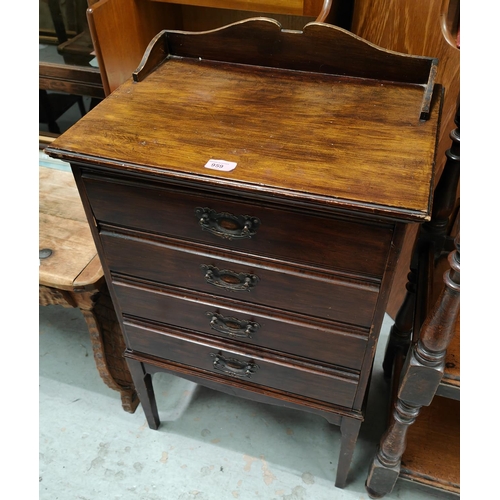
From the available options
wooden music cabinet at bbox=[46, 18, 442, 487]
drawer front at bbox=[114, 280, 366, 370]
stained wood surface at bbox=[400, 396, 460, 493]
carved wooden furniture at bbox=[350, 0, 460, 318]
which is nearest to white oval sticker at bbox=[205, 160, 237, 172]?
wooden music cabinet at bbox=[46, 18, 442, 487]

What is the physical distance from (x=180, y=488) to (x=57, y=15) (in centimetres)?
137

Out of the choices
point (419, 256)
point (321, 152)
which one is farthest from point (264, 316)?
point (419, 256)

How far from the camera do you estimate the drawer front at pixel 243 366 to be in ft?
3.19

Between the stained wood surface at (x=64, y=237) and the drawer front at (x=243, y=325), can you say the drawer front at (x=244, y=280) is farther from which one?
the stained wood surface at (x=64, y=237)

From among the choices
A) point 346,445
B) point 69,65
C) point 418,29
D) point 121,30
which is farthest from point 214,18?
point 346,445

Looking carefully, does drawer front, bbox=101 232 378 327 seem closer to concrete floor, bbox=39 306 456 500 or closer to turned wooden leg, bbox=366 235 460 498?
turned wooden leg, bbox=366 235 460 498

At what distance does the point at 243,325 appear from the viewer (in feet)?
3.13

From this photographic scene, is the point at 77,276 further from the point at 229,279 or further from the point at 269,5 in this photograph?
the point at 269,5

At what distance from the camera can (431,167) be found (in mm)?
721

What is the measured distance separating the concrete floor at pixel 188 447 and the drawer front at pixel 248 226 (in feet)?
2.43

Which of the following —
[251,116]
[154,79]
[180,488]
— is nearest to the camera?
[251,116]

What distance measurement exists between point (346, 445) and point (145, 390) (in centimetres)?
52

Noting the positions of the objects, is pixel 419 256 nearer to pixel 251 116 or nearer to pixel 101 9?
pixel 251 116

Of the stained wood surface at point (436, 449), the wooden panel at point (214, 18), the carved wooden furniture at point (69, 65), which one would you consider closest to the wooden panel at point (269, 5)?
the wooden panel at point (214, 18)
